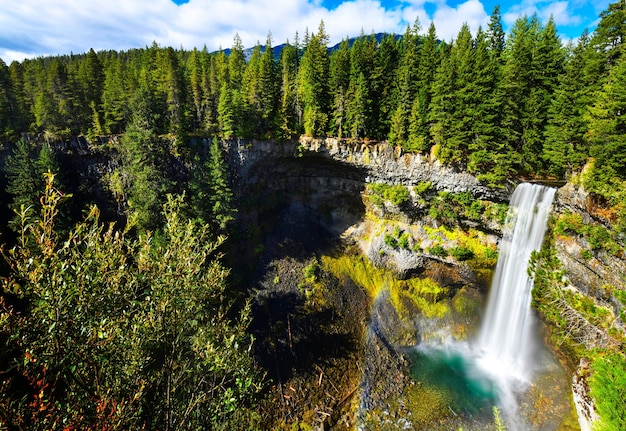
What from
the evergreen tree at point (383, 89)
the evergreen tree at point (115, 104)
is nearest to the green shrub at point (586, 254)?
the evergreen tree at point (383, 89)

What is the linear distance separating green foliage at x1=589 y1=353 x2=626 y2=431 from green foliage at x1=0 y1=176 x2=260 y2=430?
38.9 feet

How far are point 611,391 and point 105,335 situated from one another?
591 inches

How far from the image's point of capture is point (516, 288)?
25.3m

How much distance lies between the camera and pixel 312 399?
2097cm

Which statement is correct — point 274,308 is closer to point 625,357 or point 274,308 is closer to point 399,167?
point 399,167

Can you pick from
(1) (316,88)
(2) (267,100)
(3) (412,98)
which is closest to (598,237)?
(3) (412,98)

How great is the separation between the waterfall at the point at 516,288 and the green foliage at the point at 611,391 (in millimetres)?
14306

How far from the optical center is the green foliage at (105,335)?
180 inches

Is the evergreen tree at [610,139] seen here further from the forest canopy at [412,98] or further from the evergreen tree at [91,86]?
the evergreen tree at [91,86]

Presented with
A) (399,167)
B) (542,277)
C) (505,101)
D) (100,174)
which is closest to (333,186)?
(399,167)

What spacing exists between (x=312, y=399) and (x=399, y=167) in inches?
896

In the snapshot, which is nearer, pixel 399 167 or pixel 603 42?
pixel 603 42

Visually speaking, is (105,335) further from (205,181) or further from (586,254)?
(586,254)

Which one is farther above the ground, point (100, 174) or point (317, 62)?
point (317, 62)
